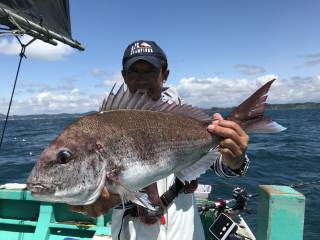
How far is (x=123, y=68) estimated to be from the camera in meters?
3.87

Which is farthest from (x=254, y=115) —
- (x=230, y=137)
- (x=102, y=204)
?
(x=102, y=204)

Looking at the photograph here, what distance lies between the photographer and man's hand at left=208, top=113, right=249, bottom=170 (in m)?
3.08

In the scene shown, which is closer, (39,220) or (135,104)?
(135,104)

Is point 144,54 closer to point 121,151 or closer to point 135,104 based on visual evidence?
point 135,104

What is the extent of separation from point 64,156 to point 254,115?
5.31 ft

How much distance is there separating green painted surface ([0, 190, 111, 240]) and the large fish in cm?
389

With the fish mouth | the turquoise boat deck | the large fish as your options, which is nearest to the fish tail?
the large fish

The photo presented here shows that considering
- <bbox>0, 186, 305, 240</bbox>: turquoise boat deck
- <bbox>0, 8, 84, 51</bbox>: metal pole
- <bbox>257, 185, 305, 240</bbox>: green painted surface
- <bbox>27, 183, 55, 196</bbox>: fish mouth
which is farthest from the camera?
<bbox>0, 186, 305, 240</bbox>: turquoise boat deck

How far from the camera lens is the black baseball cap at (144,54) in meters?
3.69

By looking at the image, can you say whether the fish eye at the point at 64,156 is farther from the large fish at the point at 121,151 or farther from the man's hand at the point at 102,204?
the man's hand at the point at 102,204

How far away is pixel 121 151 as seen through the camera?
2.59 meters

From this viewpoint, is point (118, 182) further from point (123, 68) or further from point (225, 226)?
point (225, 226)

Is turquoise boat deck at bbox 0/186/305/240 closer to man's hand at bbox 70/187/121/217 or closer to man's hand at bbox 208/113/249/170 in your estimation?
man's hand at bbox 70/187/121/217

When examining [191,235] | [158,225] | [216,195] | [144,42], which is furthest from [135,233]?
[216,195]
